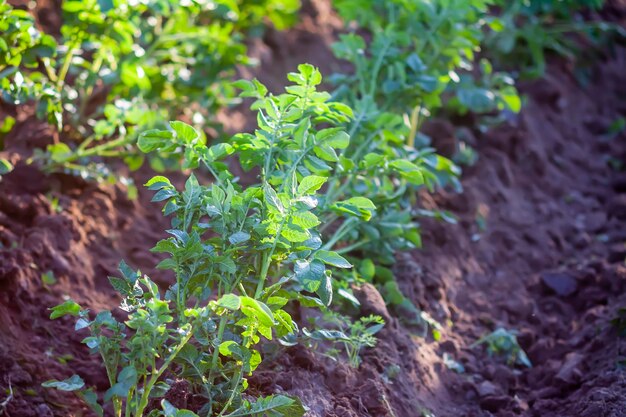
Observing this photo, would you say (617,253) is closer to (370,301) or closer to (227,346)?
(370,301)

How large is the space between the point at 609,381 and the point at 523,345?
1.79 ft

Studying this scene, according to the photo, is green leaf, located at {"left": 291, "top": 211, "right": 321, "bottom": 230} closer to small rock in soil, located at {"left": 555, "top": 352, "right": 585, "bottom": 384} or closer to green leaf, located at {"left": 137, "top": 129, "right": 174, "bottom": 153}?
green leaf, located at {"left": 137, "top": 129, "right": 174, "bottom": 153}

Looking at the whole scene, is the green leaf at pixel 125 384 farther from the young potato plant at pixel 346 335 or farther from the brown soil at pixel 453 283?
the young potato plant at pixel 346 335

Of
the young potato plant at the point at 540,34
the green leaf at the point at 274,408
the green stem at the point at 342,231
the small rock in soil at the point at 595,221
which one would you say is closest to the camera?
the green leaf at the point at 274,408

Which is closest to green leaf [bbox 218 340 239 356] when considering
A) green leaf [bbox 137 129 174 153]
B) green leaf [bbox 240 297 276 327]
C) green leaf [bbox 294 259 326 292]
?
green leaf [bbox 240 297 276 327]

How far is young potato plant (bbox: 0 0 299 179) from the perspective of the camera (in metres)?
3.06

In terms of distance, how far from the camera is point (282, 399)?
2.23 m

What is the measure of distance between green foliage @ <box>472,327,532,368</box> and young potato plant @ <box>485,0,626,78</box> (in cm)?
200

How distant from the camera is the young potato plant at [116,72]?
3057mm

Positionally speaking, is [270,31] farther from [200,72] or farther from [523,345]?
[523,345]

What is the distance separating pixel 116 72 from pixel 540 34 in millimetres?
2566

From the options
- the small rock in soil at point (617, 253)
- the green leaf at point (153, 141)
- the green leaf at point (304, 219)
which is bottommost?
the small rock in soil at point (617, 253)

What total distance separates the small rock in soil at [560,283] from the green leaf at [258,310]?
1896mm

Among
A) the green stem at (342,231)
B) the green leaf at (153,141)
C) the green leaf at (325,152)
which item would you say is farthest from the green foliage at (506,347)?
the green leaf at (153,141)
